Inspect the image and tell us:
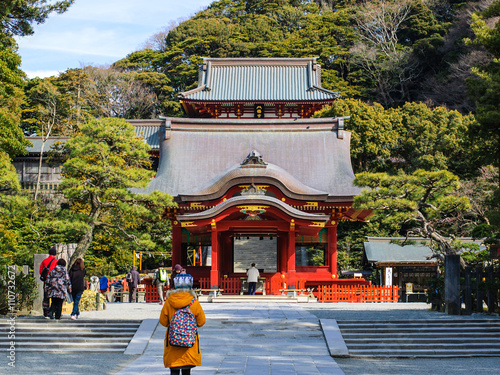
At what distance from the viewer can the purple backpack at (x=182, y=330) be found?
7.04m

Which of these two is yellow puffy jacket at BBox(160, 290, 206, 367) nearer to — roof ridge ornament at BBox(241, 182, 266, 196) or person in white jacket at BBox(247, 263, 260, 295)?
person in white jacket at BBox(247, 263, 260, 295)

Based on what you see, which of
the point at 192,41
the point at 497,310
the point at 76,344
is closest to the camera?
the point at 76,344

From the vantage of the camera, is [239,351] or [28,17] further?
[28,17]

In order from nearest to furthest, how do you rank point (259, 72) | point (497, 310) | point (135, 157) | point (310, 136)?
1. point (497, 310)
2. point (135, 157)
3. point (310, 136)
4. point (259, 72)

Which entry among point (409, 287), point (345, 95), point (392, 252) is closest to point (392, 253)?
point (392, 252)

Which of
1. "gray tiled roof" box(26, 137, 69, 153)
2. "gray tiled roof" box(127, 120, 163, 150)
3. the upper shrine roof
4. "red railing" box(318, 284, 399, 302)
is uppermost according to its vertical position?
the upper shrine roof

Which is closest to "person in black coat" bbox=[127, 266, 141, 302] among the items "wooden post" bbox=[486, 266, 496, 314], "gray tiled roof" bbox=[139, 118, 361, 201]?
"gray tiled roof" bbox=[139, 118, 361, 201]

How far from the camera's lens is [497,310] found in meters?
13.9

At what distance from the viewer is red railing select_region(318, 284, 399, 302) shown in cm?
2052

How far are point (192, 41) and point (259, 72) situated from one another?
47.2ft

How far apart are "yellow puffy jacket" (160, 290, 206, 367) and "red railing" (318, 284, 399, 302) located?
13632 mm

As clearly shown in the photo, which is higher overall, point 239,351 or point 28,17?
point 28,17

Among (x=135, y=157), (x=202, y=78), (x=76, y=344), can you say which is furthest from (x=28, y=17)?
(x=202, y=78)

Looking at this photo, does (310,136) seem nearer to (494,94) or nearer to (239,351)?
(494,94)
